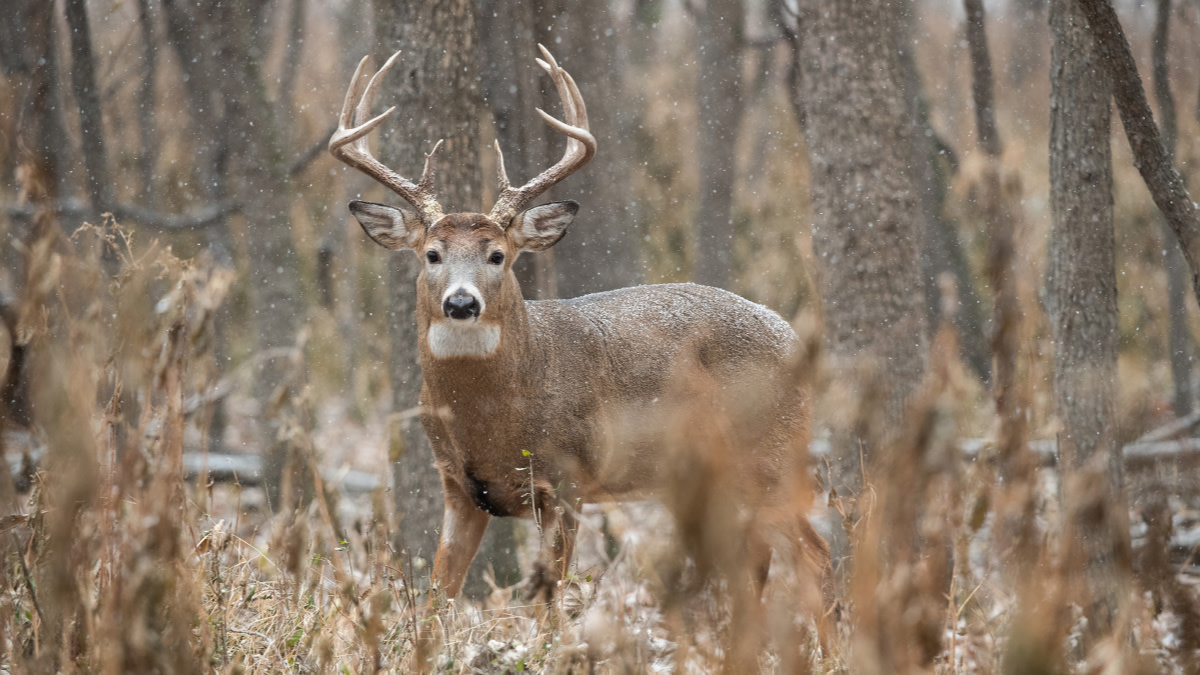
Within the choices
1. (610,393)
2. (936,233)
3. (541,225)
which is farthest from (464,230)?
(936,233)

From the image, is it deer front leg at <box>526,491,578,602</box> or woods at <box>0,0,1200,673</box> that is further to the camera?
deer front leg at <box>526,491,578,602</box>

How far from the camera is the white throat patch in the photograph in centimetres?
546

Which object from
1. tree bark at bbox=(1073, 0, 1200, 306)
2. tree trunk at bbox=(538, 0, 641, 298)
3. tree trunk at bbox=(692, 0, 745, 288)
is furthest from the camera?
tree trunk at bbox=(692, 0, 745, 288)

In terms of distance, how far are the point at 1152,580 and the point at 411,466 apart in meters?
5.61

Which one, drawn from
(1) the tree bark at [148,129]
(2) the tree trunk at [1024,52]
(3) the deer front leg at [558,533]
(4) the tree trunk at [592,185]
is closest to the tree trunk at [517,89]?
(4) the tree trunk at [592,185]

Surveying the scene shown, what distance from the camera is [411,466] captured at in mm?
7211

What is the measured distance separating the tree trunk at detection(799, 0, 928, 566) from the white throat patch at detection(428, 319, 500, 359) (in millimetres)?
2048

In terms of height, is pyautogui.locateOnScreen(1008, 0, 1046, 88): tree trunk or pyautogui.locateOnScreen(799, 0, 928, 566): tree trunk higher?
pyautogui.locateOnScreen(1008, 0, 1046, 88): tree trunk

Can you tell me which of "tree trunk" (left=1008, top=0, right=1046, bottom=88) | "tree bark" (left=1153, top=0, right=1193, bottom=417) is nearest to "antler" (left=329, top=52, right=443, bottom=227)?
"tree bark" (left=1153, top=0, right=1193, bottom=417)

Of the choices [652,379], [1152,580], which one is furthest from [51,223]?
[652,379]

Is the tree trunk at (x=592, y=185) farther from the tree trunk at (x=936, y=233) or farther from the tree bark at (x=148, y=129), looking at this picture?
the tree bark at (x=148, y=129)

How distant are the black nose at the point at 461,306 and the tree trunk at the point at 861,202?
2257 millimetres

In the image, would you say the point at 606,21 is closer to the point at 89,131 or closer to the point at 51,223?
the point at 89,131

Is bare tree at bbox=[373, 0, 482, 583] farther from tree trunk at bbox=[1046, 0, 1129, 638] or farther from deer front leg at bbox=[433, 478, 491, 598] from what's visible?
tree trunk at bbox=[1046, 0, 1129, 638]
